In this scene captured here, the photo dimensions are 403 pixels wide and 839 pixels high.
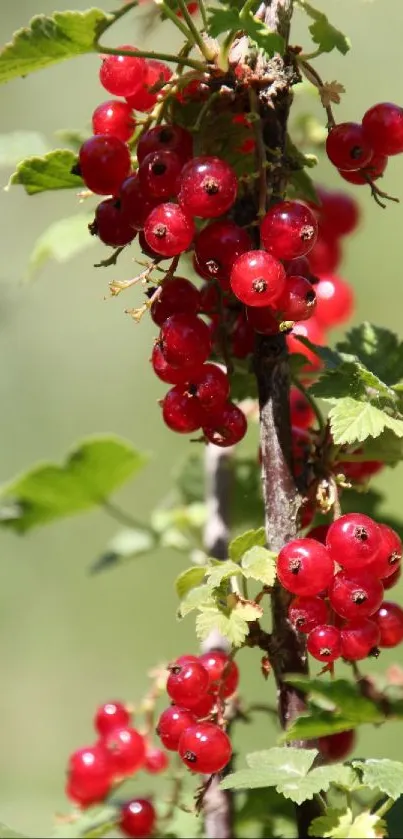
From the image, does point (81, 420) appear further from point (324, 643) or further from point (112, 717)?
point (324, 643)

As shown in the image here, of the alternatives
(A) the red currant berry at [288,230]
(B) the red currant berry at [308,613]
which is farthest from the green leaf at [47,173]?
(B) the red currant berry at [308,613]

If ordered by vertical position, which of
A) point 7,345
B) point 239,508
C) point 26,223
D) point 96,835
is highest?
point 26,223

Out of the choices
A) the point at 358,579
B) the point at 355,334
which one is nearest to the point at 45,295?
the point at 355,334

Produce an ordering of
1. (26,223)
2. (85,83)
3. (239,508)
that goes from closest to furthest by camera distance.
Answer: (239,508), (26,223), (85,83)

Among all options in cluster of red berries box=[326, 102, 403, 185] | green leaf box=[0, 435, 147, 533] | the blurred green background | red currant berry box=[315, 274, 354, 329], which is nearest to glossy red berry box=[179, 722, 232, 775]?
cluster of red berries box=[326, 102, 403, 185]

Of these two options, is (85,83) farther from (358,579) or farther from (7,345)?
(358,579)

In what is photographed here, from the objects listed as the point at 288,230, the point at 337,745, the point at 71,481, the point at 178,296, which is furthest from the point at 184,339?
the point at 71,481
